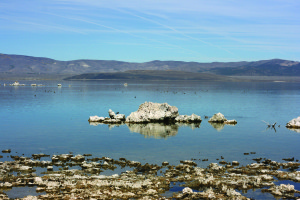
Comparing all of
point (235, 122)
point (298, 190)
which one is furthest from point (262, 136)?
point (298, 190)

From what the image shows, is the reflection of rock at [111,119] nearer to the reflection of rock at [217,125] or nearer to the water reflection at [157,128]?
the water reflection at [157,128]

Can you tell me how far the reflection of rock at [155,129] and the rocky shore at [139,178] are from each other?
443 inches

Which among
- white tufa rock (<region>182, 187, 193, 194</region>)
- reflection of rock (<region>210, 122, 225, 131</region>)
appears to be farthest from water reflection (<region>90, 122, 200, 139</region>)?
white tufa rock (<region>182, 187, 193, 194</region>)

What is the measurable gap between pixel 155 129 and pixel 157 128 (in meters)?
0.82

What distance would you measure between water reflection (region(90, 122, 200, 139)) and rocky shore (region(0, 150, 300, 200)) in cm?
1113

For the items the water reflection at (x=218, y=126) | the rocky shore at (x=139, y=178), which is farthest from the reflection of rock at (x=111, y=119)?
the rocky shore at (x=139, y=178)

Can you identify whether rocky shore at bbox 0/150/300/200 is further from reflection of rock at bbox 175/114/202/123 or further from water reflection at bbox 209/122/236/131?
reflection of rock at bbox 175/114/202/123

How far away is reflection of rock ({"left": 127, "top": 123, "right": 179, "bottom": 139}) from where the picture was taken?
37469 mm

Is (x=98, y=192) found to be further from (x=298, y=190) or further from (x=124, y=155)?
(x=298, y=190)

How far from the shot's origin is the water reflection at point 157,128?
37.4 meters

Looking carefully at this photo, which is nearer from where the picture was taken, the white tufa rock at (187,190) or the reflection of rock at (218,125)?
the white tufa rock at (187,190)

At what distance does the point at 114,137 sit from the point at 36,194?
1629cm

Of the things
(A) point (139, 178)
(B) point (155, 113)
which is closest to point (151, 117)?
(B) point (155, 113)

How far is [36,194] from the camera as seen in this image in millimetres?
19297
